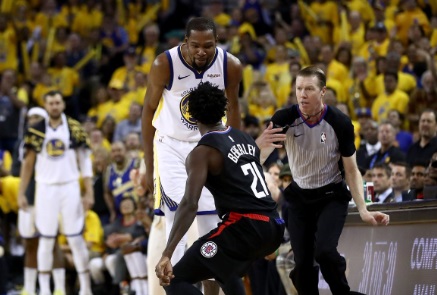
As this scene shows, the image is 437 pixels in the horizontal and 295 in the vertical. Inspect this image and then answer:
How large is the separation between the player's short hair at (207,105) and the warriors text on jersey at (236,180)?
0.14 meters

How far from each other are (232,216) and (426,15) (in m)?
11.8

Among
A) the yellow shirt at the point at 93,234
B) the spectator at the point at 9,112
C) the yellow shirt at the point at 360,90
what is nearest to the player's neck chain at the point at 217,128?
the yellow shirt at the point at 93,234

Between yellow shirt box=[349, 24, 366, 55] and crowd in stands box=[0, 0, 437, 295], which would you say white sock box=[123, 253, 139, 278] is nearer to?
crowd in stands box=[0, 0, 437, 295]

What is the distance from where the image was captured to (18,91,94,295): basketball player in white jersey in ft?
45.3

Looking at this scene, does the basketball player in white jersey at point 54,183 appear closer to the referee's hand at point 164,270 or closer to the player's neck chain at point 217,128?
the player's neck chain at point 217,128

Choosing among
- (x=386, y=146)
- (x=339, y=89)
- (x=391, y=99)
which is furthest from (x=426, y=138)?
(x=339, y=89)

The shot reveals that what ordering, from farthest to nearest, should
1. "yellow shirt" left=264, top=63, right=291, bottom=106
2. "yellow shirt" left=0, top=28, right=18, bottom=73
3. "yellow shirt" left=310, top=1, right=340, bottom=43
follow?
1. "yellow shirt" left=0, top=28, right=18, bottom=73
2. "yellow shirt" left=310, top=1, right=340, bottom=43
3. "yellow shirt" left=264, top=63, right=291, bottom=106

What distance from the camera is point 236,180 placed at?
6.67 metres

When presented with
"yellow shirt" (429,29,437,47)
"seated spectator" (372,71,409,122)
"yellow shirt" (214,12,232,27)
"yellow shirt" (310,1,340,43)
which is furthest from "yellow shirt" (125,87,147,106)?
"yellow shirt" (429,29,437,47)

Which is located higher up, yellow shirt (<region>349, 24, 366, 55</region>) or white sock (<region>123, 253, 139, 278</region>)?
yellow shirt (<region>349, 24, 366, 55</region>)

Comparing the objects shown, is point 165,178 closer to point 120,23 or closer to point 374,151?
point 374,151

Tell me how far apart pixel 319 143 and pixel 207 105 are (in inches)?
65.0

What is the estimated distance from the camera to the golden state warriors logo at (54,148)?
13.9 m

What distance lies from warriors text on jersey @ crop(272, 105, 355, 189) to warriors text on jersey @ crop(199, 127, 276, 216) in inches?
56.4
